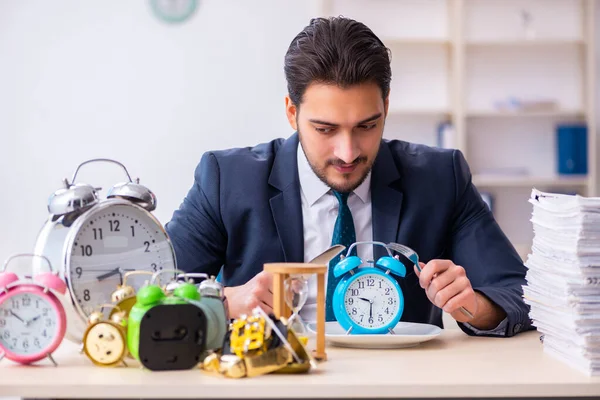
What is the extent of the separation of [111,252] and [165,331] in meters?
0.24

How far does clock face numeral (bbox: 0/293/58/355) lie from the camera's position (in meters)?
1.34

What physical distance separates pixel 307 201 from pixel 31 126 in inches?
121

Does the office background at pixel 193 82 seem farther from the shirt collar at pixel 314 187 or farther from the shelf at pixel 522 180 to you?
the shirt collar at pixel 314 187

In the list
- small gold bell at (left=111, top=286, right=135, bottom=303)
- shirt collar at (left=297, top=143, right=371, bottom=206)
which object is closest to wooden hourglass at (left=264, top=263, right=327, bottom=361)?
small gold bell at (left=111, top=286, right=135, bottom=303)

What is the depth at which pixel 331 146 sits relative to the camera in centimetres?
202

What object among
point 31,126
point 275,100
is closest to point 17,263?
point 31,126

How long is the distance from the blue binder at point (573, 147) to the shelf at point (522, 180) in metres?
0.07

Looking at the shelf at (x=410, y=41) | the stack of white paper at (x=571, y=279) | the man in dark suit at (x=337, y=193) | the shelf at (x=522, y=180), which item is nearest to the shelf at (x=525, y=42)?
the shelf at (x=410, y=41)

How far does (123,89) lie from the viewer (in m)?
4.84

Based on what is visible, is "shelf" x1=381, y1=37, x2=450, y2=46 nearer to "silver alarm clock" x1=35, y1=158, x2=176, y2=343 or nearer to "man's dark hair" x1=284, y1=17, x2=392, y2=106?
"man's dark hair" x1=284, y1=17, x2=392, y2=106

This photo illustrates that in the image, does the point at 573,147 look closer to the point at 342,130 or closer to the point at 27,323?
the point at 342,130

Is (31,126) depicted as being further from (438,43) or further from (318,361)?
(318,361)

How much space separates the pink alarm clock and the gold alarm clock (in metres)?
0.06

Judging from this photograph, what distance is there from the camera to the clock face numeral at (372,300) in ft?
5.32
